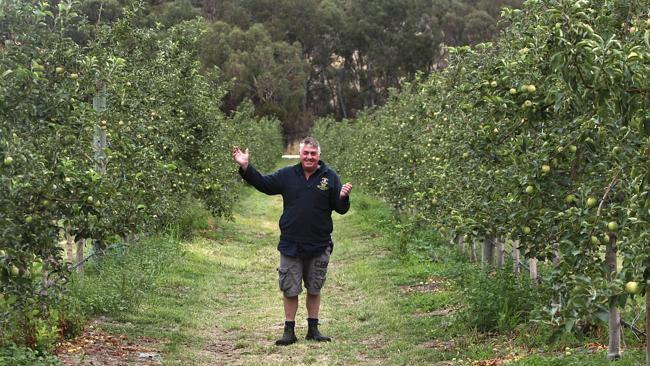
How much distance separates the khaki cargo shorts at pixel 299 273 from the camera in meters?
7.05

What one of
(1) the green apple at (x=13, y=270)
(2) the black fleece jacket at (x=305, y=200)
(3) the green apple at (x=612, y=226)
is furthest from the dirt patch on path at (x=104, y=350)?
(3) the green apple at (x=612, y=226)

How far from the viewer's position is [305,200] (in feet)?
23.0

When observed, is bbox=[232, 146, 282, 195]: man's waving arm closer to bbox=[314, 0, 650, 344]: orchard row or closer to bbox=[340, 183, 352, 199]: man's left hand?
bbox=[340, 183, 352, 199]: man's left hand

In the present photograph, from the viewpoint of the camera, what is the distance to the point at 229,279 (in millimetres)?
11688

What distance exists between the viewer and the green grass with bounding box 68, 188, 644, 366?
6.50 metres

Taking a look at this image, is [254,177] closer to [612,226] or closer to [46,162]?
[46,162]

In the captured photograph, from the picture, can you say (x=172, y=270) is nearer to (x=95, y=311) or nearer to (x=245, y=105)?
(x=95, y=311)

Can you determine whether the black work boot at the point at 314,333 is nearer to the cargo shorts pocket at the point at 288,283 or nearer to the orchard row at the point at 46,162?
the cargo shorts pocket at the point at 288,283

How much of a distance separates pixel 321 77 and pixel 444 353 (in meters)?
54.9

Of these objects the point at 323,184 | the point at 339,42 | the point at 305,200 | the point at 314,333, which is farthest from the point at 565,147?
the point at 339,42

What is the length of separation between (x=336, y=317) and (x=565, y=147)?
14.0 feet

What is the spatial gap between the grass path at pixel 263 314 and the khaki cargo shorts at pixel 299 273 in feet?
1.64

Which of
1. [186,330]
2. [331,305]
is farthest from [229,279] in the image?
[186,330]

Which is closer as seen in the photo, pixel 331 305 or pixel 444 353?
pixel 444 353
